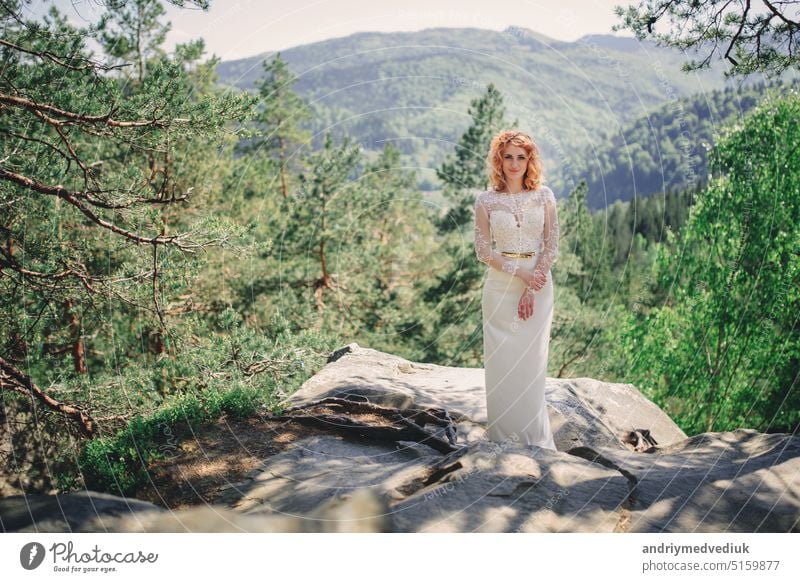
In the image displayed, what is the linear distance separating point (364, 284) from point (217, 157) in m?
5.58

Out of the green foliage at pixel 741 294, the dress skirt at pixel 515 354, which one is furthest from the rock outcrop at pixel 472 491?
the green foliage at pixel 741 294

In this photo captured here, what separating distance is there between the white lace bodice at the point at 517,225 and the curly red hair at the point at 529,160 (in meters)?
0.08

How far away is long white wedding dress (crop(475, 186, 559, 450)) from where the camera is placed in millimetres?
6066

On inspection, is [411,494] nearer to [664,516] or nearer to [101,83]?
[664,516]

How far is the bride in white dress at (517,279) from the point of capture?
19.8 feet

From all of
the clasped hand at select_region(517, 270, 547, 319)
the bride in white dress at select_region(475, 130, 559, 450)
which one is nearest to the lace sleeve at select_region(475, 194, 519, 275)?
the bride in white dress at select_region(475, 130, 559, 450)

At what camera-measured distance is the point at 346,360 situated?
9.55m

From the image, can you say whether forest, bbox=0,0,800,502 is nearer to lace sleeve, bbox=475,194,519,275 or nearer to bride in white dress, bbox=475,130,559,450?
bride in white dress, bbox=475,130,559,450

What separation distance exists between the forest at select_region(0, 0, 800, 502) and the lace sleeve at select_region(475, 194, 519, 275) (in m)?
2.80

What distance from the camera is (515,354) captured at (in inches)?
245

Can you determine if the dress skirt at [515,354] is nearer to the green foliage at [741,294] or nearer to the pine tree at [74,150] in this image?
the pine tree at [74,150]

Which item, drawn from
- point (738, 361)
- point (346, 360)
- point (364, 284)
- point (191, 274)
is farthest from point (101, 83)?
point (738, 361)

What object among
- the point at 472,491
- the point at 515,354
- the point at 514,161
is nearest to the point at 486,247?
the point at 514,161

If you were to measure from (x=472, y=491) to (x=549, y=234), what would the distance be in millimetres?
2743
